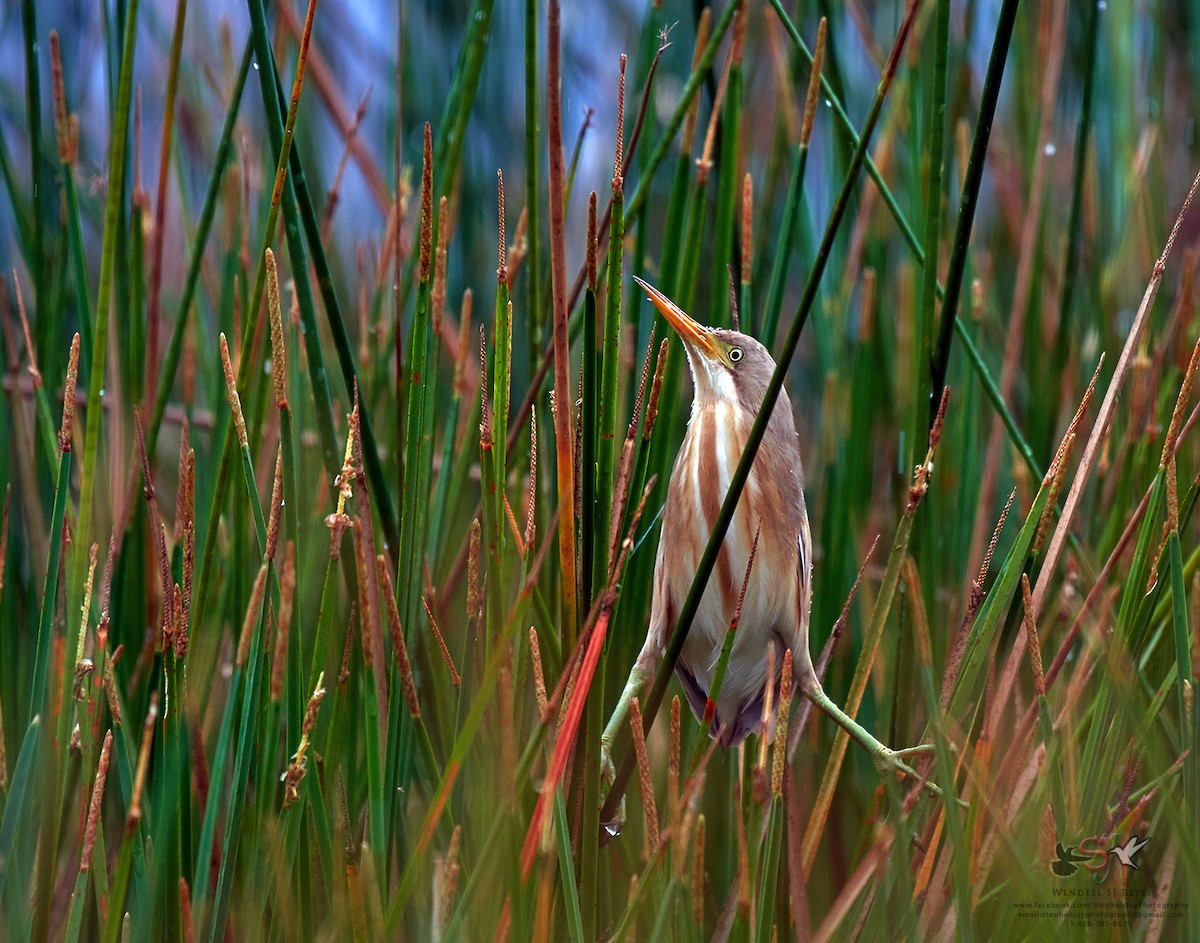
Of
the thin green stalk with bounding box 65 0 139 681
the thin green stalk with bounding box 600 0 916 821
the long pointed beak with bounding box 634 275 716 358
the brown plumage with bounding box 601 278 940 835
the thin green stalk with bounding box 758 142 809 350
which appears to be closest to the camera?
the thin green stalk with bounding box 600 0 916 821

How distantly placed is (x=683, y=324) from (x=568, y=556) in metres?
0.45

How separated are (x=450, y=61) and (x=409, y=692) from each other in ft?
4.71

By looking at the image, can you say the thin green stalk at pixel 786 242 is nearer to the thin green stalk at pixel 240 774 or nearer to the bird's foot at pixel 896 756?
the bird's foot at pixel 896 756

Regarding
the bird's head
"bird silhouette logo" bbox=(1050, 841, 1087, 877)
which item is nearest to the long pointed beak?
the bird's head

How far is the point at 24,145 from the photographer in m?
2.44

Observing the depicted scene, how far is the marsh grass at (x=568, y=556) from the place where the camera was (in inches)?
35.8

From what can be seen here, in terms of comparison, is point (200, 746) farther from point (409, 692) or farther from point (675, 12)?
point (675, 12)

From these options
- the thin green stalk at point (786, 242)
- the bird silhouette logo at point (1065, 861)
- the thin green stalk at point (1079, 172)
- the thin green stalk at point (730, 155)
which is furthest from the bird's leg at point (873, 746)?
the thin green stalk at point (1079, 172)

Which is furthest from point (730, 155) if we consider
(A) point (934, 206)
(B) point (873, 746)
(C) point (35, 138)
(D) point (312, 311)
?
(C) point (35, 138)

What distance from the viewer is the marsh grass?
0.91 m

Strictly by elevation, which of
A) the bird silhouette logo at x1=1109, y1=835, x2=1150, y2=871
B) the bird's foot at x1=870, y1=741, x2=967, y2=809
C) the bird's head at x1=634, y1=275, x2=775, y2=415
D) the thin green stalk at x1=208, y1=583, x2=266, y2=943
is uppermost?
the bird's head at x1=634, y1=275, x2=775, y2=415

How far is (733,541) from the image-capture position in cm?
141

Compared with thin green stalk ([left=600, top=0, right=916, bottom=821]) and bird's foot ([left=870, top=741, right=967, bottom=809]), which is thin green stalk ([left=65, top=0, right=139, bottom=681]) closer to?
thin green stalk ([left=600, top=0, right=916, bottom=821])

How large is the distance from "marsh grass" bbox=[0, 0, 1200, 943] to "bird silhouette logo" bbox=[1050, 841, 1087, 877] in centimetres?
1
